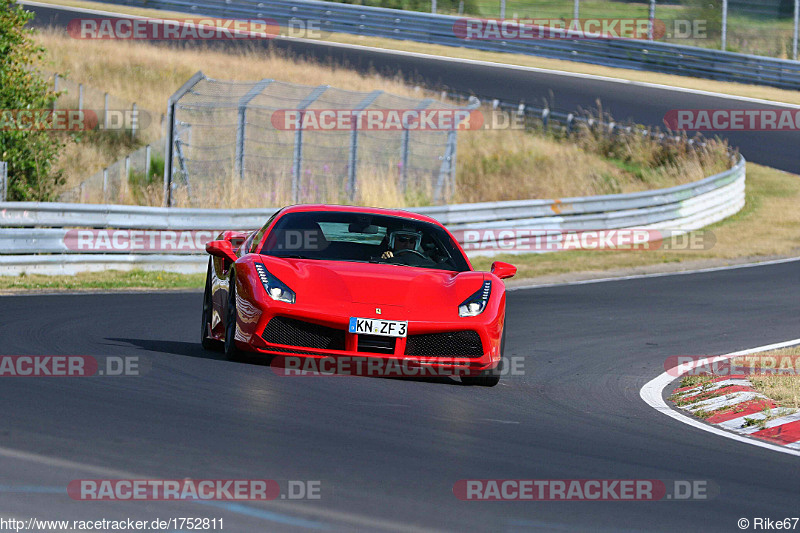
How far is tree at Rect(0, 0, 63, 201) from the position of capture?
1891 cm

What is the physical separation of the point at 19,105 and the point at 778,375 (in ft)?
42.5

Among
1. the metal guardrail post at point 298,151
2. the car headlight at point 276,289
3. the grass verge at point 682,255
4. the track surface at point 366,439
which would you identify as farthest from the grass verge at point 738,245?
the car headlight at point 276,289

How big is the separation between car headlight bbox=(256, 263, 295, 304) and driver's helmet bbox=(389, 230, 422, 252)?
126cm

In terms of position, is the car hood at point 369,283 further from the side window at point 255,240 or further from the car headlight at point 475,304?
the side window at point 255,240

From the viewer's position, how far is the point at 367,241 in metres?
10.0

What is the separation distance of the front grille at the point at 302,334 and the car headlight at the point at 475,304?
904mm

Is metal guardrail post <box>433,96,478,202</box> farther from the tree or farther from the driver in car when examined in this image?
the driver in car

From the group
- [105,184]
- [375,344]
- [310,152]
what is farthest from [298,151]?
[375,344]

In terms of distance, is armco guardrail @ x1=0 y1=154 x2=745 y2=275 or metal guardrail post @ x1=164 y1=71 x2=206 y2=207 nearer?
armco guardrail @ x1=0 y1=154 x2=745 y2=275

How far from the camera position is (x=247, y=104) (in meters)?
20.4

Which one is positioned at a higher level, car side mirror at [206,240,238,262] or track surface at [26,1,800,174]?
car side mirror at [206,240,238,262]

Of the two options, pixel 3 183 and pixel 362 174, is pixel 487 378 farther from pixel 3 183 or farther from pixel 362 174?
pixel 362 174

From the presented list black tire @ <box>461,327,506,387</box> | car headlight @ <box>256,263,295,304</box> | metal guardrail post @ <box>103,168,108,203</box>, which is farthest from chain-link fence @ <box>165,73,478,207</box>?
black tire @ <box>461,327,506,387</box>

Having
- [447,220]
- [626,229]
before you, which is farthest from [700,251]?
[447,220]
